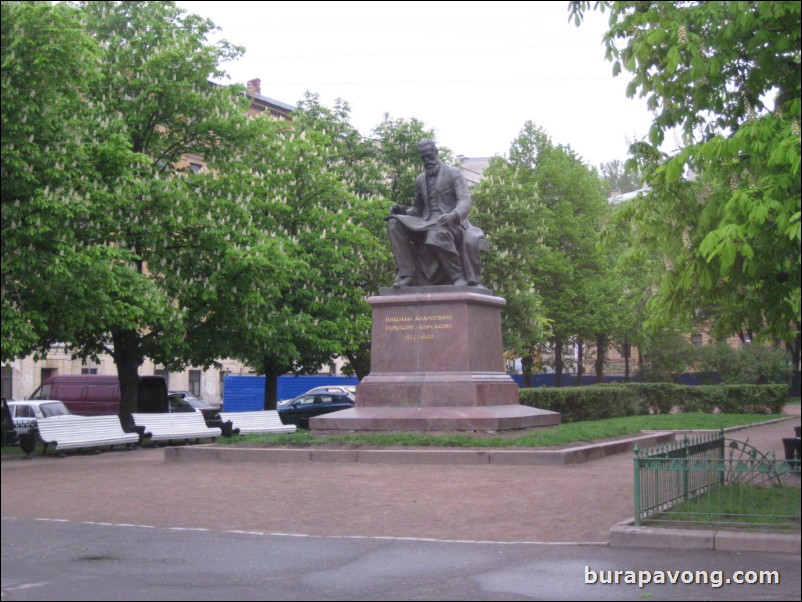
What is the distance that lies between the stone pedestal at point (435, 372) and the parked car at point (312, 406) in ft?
48.1

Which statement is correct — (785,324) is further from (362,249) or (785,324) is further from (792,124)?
(362,249)

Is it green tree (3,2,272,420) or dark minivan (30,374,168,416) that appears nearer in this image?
green tree (3,2,272,420)

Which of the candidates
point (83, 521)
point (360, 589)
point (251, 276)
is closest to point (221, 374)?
point (251, 276)

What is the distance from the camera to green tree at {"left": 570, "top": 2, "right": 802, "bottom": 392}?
331 inches

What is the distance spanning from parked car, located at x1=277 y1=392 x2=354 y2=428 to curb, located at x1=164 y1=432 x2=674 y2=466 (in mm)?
16025

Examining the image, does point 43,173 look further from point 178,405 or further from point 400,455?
point 178,405

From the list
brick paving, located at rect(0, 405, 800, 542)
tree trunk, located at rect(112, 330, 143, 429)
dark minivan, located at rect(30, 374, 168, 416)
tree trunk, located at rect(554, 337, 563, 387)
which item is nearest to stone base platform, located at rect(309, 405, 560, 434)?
brick paving, located at rect(0, 405, 800, 542)

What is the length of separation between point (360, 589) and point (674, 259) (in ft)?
17.9

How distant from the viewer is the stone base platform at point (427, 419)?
17.0 metres

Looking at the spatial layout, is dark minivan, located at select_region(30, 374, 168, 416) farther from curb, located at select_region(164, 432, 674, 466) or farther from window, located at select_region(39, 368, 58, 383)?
curb, located at select_region(164, 432, 674, 466)

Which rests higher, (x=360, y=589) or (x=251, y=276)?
(x=251, y=276)

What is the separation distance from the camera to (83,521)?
10320 millimetres


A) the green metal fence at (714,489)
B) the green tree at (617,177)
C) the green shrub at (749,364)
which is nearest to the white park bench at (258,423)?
the green metal fence at (714,489)

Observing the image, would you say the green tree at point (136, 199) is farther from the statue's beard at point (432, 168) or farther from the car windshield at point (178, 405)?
the statue's beard at point (432, 168)
